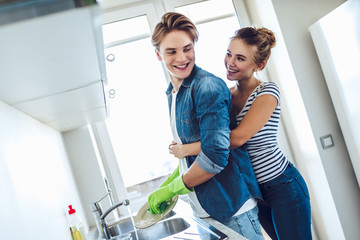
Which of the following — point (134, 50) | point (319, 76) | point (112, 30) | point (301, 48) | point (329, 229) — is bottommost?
point (329, 229)

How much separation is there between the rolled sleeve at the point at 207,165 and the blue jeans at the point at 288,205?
0.31 metres

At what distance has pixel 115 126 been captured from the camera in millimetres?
2447

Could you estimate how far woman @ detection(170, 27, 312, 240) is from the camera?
1351mm

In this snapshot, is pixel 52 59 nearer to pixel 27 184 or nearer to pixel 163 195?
pixel 27 184

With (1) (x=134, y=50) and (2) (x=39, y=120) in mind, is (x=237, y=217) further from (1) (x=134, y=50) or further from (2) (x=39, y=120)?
(1) (x=134, y=50)

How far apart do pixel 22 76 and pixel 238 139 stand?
82 centimetres

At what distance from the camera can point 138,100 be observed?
246cm

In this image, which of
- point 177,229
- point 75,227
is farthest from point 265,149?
point 75,227

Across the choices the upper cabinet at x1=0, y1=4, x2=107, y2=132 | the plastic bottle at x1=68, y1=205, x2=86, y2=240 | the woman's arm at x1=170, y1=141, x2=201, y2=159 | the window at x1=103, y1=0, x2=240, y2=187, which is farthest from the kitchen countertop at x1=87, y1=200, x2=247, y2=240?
the window at x1=103, y1=0, x2=240, y2=187

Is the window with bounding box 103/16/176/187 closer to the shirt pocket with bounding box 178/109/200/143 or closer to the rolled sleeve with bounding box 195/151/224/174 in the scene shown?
the shirt pocket with bounding box 178/109/200/143

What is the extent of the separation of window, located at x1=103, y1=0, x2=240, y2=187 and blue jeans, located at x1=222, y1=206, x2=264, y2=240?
4.17 feet

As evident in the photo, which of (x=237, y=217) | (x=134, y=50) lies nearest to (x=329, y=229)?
(x=237, y=217)

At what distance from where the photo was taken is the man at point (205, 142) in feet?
3.96

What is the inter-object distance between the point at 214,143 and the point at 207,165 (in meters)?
0.09
